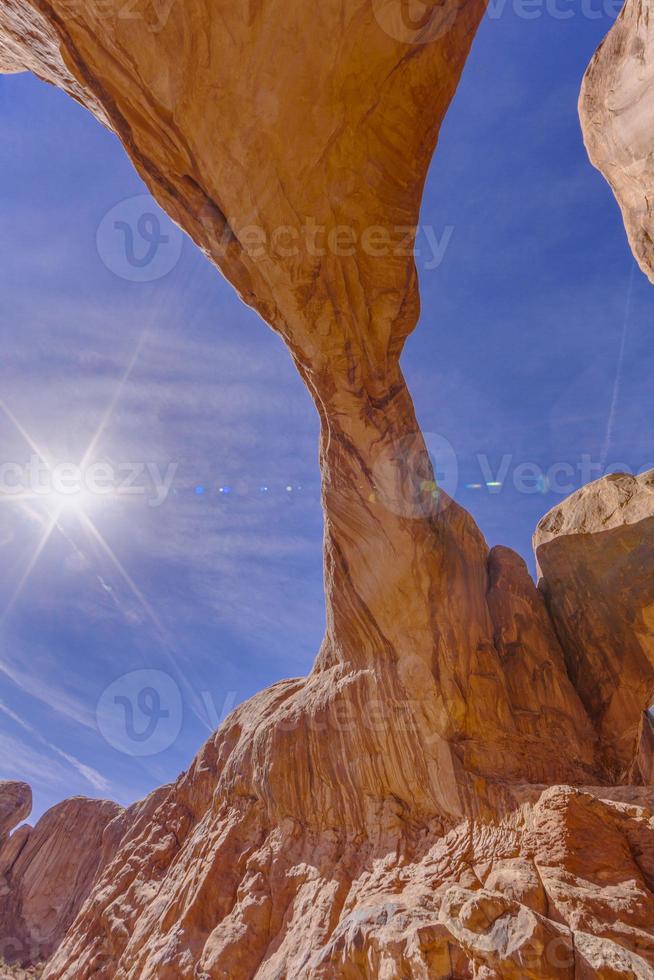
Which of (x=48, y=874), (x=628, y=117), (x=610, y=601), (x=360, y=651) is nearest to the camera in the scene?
(x=628, y=117)

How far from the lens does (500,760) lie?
786cm

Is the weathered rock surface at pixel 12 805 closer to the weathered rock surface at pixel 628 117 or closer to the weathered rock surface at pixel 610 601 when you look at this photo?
the weathered rock surface at pixel 610 601

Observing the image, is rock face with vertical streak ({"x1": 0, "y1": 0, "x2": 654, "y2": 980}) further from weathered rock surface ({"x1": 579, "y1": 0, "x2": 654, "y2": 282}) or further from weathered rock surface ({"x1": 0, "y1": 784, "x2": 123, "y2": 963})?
weathered rock surface ({"x1": 0, "y1": 784, "x2": 123, "y2": 963})

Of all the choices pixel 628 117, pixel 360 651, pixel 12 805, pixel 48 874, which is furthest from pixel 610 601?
pixel 12 805

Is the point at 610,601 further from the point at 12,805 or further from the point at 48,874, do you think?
the point at 12,805

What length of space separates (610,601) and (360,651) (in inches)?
178

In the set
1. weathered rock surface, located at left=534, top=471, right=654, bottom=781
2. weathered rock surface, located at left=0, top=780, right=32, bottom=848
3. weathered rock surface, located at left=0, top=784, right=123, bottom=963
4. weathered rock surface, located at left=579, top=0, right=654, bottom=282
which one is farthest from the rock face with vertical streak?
weathered rock surface, located at left=0, top=780, right=32, bottom=848

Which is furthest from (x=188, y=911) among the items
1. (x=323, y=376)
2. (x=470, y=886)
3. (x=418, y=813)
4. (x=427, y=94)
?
(x=427, y=94)

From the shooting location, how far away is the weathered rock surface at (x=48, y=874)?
18.4 metres

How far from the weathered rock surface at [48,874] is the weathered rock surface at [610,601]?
15.5 m

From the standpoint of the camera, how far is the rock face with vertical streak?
5.84 m

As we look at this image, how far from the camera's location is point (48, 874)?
2072 centimetres

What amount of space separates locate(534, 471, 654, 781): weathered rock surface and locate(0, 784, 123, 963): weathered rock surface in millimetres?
15515

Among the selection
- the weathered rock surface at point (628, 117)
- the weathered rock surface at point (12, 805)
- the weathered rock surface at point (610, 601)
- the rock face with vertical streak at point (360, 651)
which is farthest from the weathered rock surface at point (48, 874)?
the weathered rock surface at point (628, 117)
